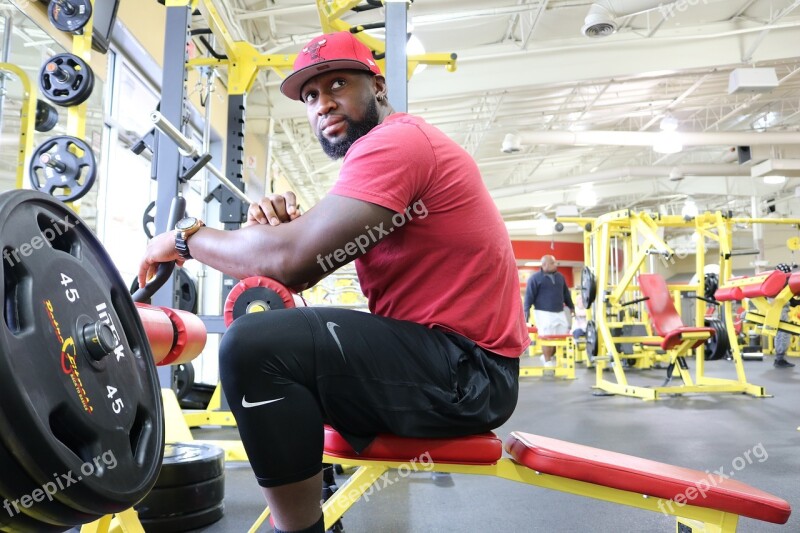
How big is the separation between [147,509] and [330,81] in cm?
122

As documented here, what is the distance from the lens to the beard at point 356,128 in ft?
4.00

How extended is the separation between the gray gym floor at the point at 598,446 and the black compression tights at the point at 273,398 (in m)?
0.93

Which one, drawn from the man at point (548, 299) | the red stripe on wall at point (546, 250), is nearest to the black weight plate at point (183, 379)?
the man at point (548, 299)

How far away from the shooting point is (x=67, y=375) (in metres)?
0.71

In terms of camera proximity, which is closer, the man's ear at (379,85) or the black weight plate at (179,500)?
the man's ear at (379,85)

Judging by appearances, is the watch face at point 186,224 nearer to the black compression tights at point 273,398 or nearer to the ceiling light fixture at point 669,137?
the black compression tights at point 273,398

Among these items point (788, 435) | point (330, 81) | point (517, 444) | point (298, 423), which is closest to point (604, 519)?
point (517, 444)

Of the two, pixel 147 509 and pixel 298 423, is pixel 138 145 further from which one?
pixel 298 423

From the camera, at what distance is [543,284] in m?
6.62

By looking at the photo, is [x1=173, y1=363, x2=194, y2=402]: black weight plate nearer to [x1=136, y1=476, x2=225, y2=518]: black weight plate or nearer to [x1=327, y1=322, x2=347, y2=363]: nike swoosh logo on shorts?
[x1=136, y1=476, x2=225, y2=518]: black weight plate

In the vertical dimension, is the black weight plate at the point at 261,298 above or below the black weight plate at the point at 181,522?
above

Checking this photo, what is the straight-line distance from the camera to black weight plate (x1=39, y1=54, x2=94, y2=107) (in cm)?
219

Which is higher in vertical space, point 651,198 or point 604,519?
point 651,198

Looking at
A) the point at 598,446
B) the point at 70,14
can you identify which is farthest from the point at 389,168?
the point at 598,446
